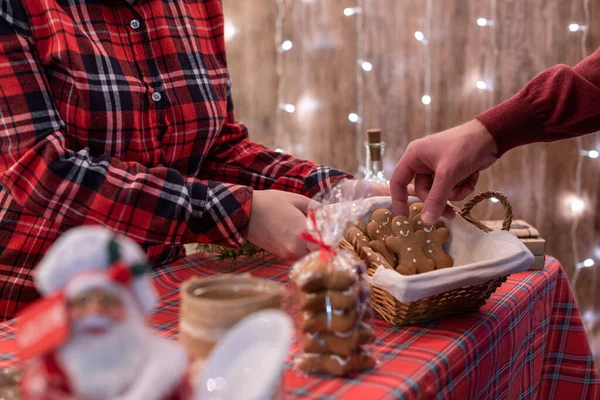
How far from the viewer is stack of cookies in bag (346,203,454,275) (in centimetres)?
103

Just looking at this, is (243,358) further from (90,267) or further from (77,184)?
(77,184)

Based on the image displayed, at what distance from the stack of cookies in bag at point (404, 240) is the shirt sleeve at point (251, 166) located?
281mm

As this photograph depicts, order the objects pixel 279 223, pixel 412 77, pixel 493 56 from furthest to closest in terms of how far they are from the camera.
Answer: pixel 412 77 < pixel 493 56 < pixel 279 223

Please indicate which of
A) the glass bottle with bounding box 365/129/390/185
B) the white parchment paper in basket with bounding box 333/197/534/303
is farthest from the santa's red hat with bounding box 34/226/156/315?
the glass bottle with bounding box 365/129/390/185

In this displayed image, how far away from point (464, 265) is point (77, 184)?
65cm

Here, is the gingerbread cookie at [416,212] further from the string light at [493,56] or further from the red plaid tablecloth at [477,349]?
the string light at [493,56]

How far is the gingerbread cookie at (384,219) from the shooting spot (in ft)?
3.56

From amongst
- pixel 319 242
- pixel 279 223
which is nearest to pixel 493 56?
pixel 279 223

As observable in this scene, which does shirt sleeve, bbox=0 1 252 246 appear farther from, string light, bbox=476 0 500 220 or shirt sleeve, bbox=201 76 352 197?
string light, bbox=476 0 500 220

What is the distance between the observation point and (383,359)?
806 millimetres

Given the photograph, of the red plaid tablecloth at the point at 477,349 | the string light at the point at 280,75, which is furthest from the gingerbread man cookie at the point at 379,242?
the string light at the point at 280,75

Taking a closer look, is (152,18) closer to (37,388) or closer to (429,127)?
(37,388)

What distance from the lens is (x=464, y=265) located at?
90cm

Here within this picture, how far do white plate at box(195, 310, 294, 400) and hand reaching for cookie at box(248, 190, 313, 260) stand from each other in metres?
0.48
